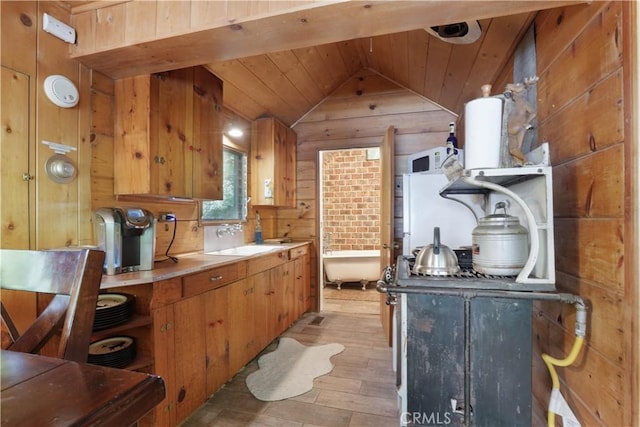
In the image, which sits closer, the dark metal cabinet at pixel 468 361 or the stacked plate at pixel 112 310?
the dark metal cabinet at pixel 468 361

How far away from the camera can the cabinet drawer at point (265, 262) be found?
2.37 meters

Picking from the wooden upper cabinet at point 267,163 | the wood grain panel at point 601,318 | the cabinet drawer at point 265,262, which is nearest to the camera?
the wood grain panel at point 601,318

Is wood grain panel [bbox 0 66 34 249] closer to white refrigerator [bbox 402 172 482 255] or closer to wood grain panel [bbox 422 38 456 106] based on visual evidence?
white refrigerator [bbox 402 172 482 255]

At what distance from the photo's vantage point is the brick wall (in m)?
4.90

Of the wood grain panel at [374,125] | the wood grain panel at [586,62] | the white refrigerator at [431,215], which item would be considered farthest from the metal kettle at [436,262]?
the wood grain panel at [374,125]

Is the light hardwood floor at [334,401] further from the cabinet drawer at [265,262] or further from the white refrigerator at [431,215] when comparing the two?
the white refrigerator at [431,215]

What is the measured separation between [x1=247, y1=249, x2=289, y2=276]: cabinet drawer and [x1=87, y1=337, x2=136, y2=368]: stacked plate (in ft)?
3.13

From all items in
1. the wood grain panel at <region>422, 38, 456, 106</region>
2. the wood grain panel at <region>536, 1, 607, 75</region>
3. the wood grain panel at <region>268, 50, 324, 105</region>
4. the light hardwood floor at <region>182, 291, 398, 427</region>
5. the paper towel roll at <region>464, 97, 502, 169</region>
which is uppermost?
the wood grain panel at <region>268, 50, 324, 105</region>

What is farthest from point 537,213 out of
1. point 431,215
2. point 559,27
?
point 431,215

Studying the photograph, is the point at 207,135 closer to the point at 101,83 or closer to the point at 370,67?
the point at 101,83

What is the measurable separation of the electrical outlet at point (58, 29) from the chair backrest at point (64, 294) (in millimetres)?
1216

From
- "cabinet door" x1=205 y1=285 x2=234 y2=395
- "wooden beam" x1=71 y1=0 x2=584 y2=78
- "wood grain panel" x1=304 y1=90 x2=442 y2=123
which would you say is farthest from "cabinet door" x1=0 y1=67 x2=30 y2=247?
"wood grain panel" x1=304 y1=90 x2=442 y2=123

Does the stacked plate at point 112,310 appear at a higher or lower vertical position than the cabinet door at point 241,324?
higher

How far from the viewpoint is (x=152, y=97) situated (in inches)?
67.5
